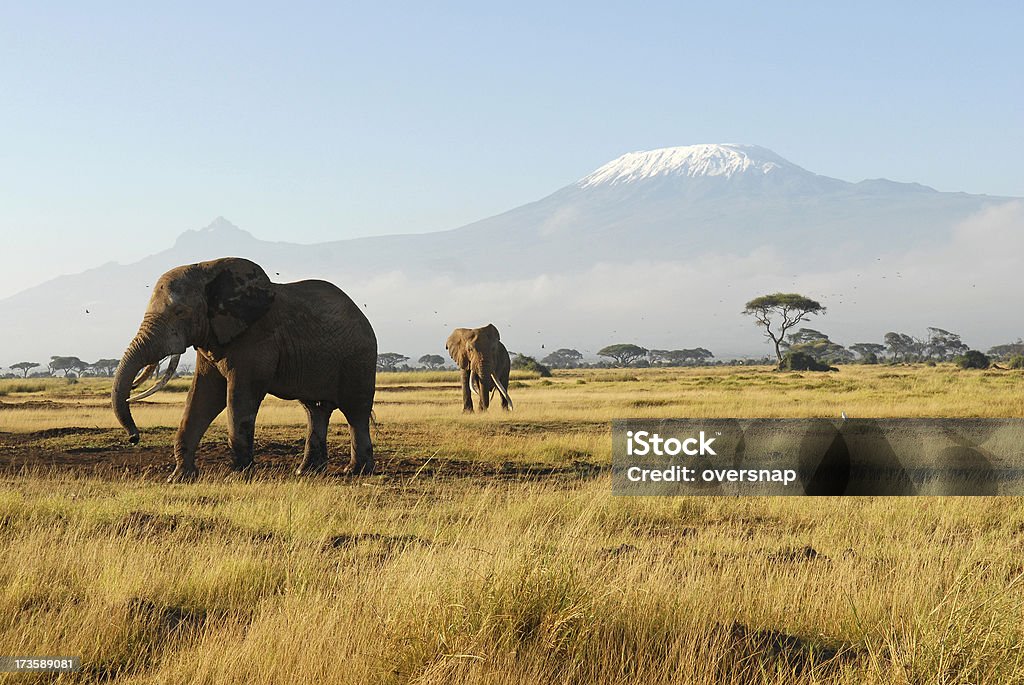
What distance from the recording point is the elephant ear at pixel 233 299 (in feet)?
43.4

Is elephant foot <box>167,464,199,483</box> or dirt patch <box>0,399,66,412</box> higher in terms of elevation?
dirt patch <box>0,399,66,412</box>

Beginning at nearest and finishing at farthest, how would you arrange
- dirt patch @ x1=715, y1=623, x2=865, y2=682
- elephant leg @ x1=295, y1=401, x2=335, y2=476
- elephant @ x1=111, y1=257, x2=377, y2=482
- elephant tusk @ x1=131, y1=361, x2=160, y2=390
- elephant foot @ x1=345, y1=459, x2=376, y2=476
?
dirt patch @ x1=715, y1=623, x2=865, y2=682, elephant @ x1=111, y1=257, x2=377, y2=482, elephant tusk @ x1=131, y1=361, x2=160, y2=390, elephant foot @ x1=345, y1=459, x2=376, y2=476, elephant leg @ x1=295, y1=401, x2=335, y2=476

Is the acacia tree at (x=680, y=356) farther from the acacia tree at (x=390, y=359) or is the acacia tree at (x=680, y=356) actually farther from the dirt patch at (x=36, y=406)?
the dirt patch at (x=36, y=406)

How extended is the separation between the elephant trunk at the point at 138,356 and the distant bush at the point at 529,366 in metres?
51.3

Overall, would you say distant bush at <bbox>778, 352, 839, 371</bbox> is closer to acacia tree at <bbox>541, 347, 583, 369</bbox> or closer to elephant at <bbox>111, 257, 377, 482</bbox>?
elephant at <bbox>111, 257, 377, 482</bbox>

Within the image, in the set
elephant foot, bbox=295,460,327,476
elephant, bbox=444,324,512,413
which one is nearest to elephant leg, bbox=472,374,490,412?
elephant, bbox=444,324,512,413

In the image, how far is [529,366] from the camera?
71500 millimetres

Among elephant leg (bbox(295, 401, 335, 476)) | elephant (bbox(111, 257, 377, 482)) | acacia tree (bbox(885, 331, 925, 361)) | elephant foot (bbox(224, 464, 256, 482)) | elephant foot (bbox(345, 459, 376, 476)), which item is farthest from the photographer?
acacia tree (bbox(885, 331, 925, 361))

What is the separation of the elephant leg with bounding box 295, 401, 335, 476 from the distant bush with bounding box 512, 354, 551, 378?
49.1 meters

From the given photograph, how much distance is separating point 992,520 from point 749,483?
3154 mm

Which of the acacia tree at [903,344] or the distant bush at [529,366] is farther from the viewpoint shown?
the acacia tree at [903,344]

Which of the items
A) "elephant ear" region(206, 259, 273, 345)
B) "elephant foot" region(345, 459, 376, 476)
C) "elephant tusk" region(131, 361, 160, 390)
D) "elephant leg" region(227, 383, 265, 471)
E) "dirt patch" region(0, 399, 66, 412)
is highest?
"elephant ear" region(206, 259, 273, 345)

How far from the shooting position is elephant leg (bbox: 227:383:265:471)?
1325 centimetres

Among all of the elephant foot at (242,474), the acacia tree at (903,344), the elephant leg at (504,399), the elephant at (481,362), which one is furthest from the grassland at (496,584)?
the acacia tree at (903,344)
